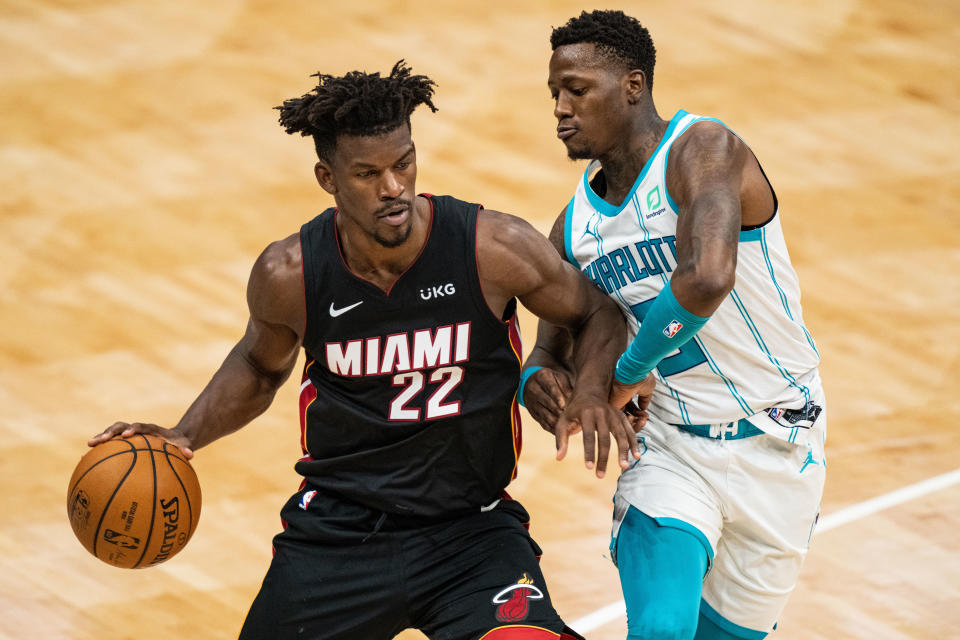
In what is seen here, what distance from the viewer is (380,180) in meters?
4.39

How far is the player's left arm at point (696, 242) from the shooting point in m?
4.28

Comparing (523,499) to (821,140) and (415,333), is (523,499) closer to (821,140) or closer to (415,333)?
(415,333)

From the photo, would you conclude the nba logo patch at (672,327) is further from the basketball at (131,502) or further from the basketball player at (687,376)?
the basketball at (131,502)

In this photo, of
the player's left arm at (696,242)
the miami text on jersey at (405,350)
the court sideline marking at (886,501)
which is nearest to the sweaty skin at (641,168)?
the player's left arm at (696,242)

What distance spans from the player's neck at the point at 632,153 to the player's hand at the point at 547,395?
26.9 inches

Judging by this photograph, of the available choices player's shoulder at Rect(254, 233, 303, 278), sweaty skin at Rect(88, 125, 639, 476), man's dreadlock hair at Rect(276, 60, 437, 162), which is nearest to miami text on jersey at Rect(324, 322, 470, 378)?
sweaty skin at Rect(88, 125, 639, 476)

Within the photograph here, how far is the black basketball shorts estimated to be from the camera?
14.9 ft

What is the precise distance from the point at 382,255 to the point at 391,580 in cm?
109

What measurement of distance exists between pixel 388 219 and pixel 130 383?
171 inches

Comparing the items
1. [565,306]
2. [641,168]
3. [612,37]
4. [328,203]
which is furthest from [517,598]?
[328,203]

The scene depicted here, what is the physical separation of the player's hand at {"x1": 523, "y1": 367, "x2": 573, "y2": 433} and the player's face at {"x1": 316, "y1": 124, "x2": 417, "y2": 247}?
2.41 feet

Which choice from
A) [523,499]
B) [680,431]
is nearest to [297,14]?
[523,499]

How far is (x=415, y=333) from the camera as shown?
4.57 metres

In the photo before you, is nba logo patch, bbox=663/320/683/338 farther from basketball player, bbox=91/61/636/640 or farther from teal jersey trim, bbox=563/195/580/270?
teal jersey trim, bbox=563/195/580/270
